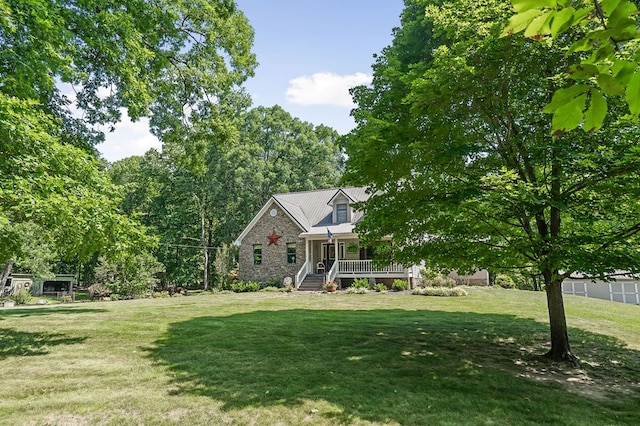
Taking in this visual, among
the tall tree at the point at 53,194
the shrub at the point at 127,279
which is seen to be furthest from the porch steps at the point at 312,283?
the tall tree at the point at 53,194

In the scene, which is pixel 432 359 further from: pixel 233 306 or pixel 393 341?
pixel 233 306

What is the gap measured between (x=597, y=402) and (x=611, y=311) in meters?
12.2

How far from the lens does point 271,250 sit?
28.4 m

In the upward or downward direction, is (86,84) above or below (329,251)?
above

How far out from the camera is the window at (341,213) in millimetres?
27264

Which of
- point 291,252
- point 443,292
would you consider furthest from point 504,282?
point 291,252

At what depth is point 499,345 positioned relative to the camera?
9141mm

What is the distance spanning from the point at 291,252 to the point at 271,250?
1619 millimetres

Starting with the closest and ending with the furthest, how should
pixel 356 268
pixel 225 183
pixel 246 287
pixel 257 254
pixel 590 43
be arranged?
pixel 590 43 → pixel 356 268 → pixel 246 287 → pixel 257 254 → pixel 225 183

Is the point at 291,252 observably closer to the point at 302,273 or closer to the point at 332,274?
the point at 302,273

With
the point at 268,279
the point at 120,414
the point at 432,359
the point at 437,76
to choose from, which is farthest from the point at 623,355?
the point at 268,279

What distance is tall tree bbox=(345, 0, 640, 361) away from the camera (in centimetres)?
645

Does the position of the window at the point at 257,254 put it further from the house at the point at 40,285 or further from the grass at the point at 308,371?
the house at the point at 40,285

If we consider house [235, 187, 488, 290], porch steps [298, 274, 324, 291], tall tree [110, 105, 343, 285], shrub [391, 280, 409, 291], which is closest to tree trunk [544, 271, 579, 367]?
shrub [391, 280, 409, 291]
